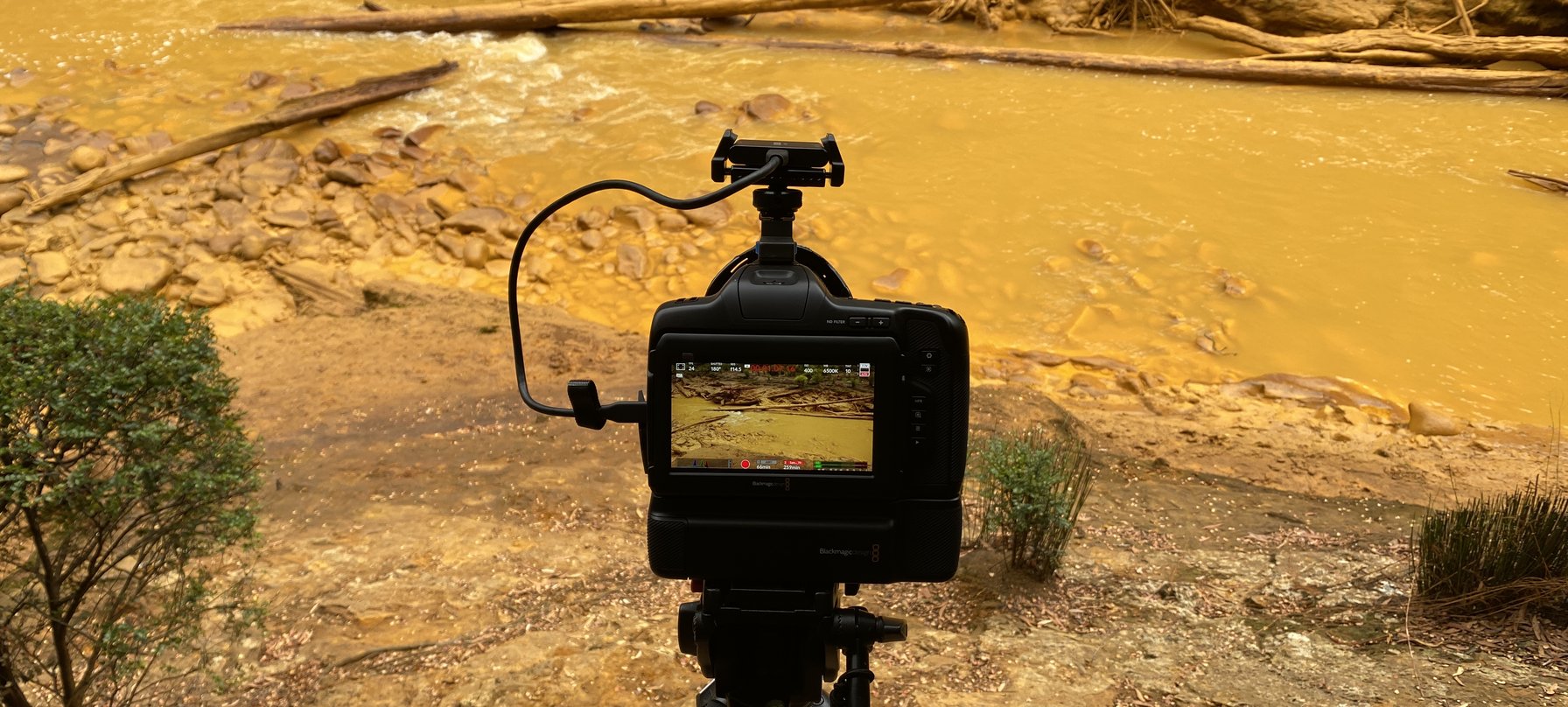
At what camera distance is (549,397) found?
5285 millimetres

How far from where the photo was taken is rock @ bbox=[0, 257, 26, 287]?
20.8 ft

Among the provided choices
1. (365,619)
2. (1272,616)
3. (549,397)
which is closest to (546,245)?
(549,397)

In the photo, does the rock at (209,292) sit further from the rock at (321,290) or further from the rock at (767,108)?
the rock at (767,108)

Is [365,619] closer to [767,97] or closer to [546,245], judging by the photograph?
[546,245]

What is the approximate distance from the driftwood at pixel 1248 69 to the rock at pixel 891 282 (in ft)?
13.1

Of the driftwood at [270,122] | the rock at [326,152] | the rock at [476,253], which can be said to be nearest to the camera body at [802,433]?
the rock at [476,253]

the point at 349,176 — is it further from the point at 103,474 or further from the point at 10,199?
the point at 103,474

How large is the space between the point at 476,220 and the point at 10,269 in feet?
8.65

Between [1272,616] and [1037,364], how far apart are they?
2.58m

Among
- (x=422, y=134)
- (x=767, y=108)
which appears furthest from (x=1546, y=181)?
(x=422, y=134)

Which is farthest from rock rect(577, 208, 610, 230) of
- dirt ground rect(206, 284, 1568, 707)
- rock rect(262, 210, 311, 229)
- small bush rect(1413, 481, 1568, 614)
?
small bush rect(1413, 481, 1568, 614)

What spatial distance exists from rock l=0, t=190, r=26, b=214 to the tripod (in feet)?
22.7

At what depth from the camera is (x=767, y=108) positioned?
27.4 ft

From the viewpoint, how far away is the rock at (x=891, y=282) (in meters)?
6.35
